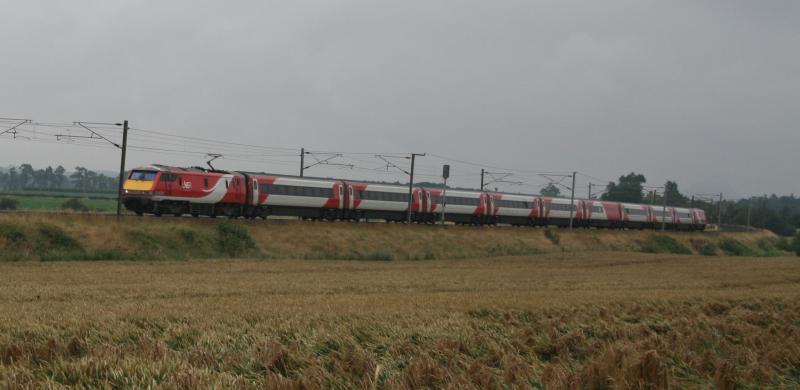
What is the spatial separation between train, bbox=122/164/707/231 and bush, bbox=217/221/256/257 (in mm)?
3665

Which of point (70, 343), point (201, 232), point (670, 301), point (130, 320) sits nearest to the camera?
point (70, 343)

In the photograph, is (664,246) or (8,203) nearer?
(8,203)

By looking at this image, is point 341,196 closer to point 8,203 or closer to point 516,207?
point 516,207

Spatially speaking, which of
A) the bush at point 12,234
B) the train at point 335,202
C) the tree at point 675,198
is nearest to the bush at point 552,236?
the train at point 335,202

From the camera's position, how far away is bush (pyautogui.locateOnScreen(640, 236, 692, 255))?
75.8 meters

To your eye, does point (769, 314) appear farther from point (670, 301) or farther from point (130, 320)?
point (130, 320)

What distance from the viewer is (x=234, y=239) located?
4262 cm

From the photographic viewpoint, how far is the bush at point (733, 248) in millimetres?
83625

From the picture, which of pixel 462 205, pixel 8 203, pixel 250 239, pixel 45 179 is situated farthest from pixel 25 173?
pixel 250 239

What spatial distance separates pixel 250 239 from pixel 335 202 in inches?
479

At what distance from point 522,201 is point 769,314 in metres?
57.4

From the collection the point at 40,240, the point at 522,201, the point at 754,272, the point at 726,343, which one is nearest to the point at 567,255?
the point at 754,272

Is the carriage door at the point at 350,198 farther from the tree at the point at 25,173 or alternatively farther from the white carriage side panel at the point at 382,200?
the tree at the point at 25,173

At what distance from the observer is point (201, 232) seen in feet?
138
